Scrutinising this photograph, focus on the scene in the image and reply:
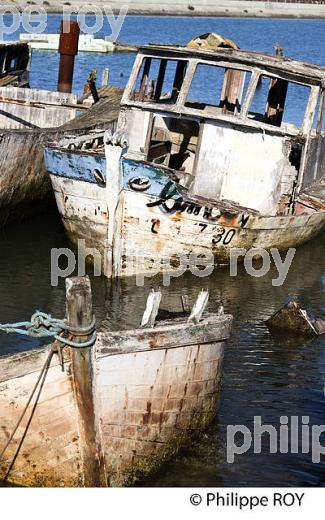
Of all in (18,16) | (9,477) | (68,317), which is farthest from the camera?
(18,16)

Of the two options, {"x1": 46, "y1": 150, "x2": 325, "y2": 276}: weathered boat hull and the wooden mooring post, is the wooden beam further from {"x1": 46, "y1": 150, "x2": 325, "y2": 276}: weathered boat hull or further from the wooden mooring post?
{"x1": 46, "y1": 150, "x2": 325, "y2": 276}: weathered boat hull

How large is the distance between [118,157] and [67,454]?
6362mm

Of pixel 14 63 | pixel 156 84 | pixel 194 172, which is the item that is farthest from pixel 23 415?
pixel 14 63

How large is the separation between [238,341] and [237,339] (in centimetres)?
7

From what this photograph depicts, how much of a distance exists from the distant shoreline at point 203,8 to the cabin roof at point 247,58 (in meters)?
62.1

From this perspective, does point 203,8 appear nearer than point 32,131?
No

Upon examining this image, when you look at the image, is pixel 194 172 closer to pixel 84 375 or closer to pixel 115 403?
pixel 115 403

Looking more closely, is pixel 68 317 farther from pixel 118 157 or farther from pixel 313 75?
pixel 313 75

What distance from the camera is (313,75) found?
1580cm

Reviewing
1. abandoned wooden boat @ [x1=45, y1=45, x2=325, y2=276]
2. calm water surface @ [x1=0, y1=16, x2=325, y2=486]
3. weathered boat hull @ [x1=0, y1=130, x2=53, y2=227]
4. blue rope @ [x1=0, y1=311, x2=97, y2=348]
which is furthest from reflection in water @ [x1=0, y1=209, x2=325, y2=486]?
blue rope @ [x1=0, y1=311, x2=97, y2=348]

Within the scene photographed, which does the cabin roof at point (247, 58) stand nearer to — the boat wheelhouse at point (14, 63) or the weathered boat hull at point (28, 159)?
the weathered boat hull at point (28, 159)

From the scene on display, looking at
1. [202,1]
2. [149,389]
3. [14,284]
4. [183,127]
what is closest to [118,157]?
[14,284]

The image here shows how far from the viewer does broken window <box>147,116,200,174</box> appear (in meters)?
17.3

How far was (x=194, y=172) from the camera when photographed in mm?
16250
